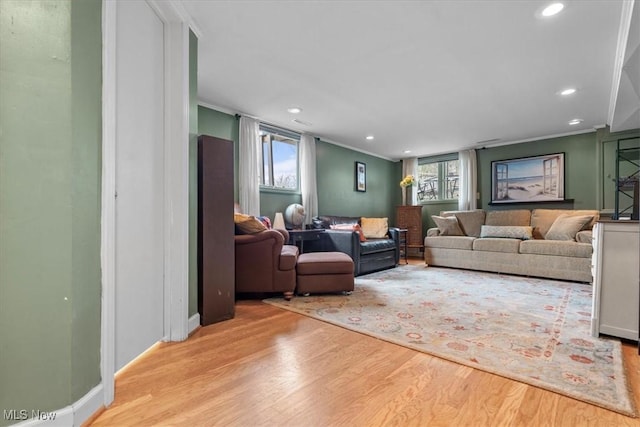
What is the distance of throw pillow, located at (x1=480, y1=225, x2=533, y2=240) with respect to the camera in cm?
465

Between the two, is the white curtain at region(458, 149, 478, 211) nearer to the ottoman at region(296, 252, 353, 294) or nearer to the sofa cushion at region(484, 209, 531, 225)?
the sofa cushion at region(484, 209, 531, 225)

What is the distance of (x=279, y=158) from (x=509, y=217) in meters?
4.22

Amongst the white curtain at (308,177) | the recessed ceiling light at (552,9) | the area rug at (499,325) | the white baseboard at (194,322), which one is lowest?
the area rug at (499,325)

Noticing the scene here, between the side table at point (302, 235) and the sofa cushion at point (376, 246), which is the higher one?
the side table at point (302, 235)

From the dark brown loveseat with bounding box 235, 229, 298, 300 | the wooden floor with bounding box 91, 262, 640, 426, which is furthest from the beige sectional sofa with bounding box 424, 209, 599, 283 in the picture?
the dark brown loveseat with bounding box 235, 229, 298, 300

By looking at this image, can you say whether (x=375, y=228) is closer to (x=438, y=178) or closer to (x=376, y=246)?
(x=376, y=246)

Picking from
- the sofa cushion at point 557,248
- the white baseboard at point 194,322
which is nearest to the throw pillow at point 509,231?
the sofa cushion at point 557,248

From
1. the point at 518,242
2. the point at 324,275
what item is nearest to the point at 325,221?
the point at 324,275

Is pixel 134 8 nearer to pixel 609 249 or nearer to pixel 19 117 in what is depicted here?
pixel 19 117

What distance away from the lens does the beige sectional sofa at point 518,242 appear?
157 inches

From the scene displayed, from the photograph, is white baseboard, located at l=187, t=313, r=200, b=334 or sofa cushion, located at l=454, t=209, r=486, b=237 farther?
sofa cushion, located at l=454, t=209, r=486, b=237

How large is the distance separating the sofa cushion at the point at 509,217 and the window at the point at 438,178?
1.09 metres

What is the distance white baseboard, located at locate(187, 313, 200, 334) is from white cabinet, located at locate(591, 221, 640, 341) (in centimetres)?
285

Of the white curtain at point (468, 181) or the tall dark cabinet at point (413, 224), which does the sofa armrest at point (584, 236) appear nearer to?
the white curtain at point (468, 181)
